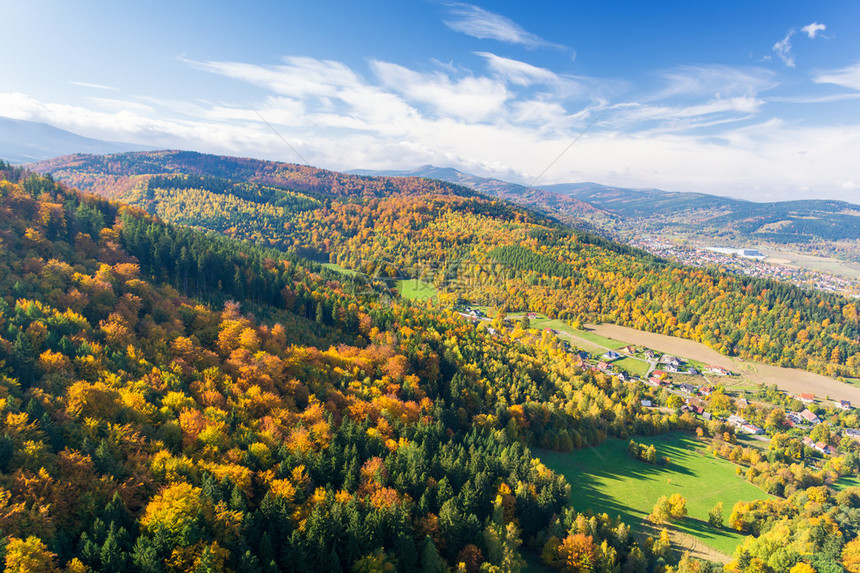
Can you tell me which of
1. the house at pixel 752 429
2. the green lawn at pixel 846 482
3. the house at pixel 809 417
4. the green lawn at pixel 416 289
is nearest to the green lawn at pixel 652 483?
the green lawn at pixel 846 482

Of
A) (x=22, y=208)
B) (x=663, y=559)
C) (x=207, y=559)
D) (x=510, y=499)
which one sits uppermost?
(x=22, y=208)

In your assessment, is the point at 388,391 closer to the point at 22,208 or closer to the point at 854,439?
the point at 22,208

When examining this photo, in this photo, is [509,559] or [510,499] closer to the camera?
[509,559]

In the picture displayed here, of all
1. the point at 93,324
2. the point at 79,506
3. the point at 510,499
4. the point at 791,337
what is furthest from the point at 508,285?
the point at 79,506

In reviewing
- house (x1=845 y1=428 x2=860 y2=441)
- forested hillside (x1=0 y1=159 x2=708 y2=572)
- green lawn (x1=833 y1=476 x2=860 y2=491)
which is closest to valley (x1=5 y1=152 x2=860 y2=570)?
forested hillside (x1=0 y1=159 x2=708 y2=572)

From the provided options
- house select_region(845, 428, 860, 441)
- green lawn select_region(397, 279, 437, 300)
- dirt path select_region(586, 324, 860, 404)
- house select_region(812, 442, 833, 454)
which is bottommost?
house select_region(812, 442, 833, 454)

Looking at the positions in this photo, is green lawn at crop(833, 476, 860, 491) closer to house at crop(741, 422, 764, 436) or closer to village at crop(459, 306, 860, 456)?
village at crop(459, 306, 860, 456)
